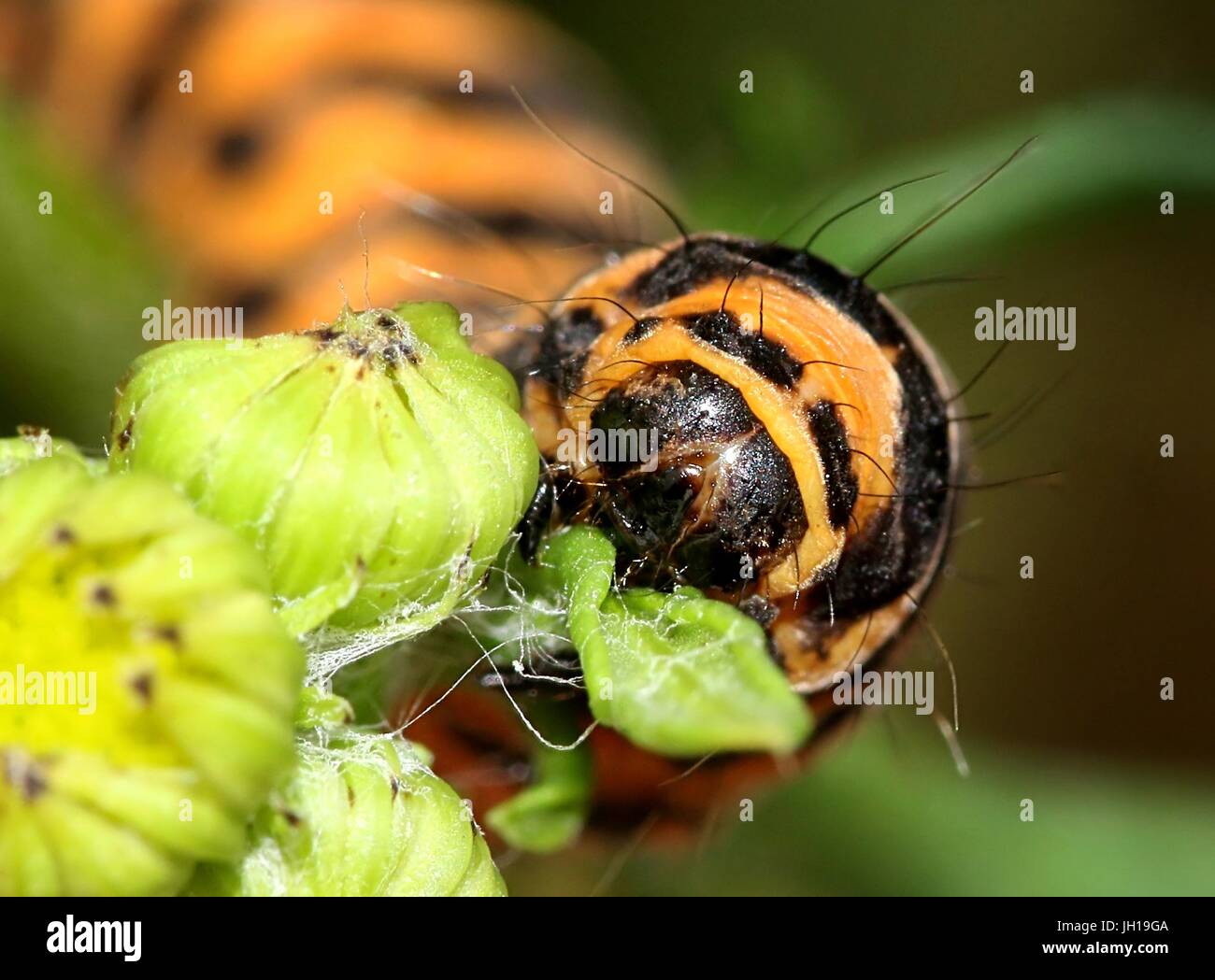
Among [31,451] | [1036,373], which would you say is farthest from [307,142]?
[1036,373]

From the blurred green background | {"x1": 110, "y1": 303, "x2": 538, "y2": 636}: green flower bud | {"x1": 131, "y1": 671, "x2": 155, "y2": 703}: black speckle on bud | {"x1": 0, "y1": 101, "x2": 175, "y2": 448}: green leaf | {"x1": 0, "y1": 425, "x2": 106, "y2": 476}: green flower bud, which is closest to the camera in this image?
{"x1": 131, "y1": 671, "x2": 155, "y2": 703}: black speckle on bud

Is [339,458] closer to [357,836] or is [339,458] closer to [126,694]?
[126,694]

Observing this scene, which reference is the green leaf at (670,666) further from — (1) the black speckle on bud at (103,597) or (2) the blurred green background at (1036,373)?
(2) the blurred green background at (1036,373)

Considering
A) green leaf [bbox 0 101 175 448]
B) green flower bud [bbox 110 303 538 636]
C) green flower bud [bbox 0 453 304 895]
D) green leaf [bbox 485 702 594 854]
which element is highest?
green leaf [bbox 0 101 175 448]

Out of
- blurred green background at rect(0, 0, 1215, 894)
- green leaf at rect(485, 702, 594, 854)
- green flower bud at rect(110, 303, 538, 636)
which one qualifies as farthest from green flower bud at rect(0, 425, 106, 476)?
blurred green background at rect(0, 0, 1215, 894)

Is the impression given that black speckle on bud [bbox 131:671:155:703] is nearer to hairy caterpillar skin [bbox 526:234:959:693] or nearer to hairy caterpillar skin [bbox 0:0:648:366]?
hairy caterpillar skin [bbox 526:234:959:693]

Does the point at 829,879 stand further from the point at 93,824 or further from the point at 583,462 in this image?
the point at 93,824
